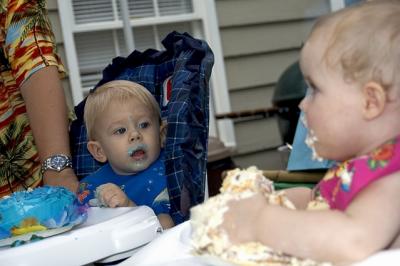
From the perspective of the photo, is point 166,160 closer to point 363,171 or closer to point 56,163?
point 56,163

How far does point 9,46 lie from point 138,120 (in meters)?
0.49

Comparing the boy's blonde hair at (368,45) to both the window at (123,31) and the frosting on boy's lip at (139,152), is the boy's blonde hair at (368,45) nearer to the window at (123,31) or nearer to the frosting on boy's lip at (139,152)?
the frosting on boy's lip at (139,152)

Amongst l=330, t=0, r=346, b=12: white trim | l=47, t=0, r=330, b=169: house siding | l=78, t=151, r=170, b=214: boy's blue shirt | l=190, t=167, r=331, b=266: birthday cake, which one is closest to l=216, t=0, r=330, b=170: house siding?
l=47, t=0, r=330, b=169: house siding

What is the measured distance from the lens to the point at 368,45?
119cm

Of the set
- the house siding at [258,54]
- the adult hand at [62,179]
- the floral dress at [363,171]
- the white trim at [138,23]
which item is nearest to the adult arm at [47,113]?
the adult hand at [62,179]

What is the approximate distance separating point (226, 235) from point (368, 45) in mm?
389

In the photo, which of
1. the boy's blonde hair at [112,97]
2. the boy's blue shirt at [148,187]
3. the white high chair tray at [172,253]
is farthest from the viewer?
the boy's blonde hair at [112,97]

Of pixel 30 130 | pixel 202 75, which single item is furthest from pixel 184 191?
pixel 30 130

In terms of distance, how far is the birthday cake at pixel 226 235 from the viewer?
1164 millimetres

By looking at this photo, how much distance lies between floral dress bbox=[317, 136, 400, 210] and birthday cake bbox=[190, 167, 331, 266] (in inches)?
3.8

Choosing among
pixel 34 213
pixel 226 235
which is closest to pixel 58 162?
pixel 34 213

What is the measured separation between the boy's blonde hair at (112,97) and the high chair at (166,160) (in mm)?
69

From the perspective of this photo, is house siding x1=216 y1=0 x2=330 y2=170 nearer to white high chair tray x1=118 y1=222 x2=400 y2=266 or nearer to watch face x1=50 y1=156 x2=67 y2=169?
watch face x1=50 y1=156 x2=67 y2=169

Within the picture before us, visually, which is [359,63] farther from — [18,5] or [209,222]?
[18,5]
